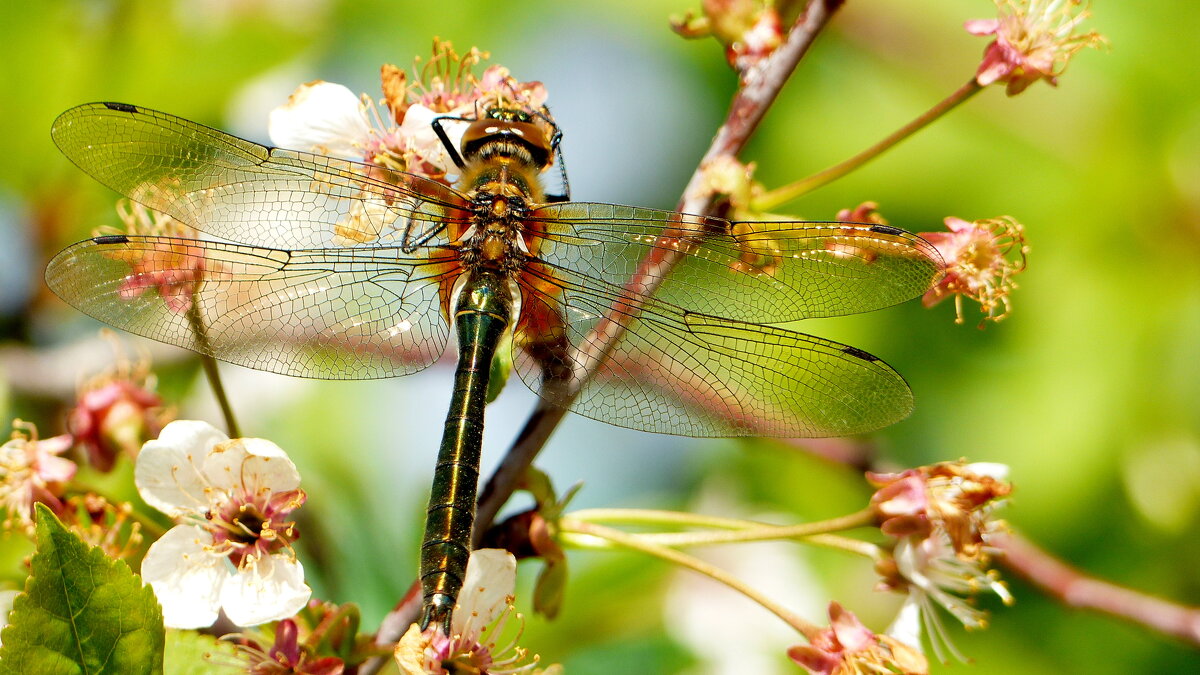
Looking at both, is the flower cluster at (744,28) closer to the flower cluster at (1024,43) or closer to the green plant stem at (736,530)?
the flower cluster at (1024,43)

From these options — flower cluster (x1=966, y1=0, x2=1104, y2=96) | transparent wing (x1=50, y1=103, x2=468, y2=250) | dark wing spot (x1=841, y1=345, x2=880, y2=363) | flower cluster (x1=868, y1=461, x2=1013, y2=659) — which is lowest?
flower cluster (x1=868, y1=461, x2=1013, y2=659)

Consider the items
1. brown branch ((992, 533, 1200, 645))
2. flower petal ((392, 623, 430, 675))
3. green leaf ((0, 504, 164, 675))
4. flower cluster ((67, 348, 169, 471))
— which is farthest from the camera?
brown branch ((992, 533, 1200, 645))

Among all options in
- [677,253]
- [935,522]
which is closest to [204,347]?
[677,253]

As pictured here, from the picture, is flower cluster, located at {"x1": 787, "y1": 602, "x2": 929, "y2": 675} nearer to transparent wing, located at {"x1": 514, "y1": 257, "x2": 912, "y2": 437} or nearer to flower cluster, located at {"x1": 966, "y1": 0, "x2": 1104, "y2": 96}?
transparent wing, located at {"x1": 514, "y1": 257, "x2": 912, "y2": 437}

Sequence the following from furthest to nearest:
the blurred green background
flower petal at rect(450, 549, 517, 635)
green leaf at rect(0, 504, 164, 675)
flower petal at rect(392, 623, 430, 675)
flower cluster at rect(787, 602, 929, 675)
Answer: the blurred green background
flower cluster at rect(787, 602, 929, 675)
flower petal at rect(450, 549, 517, 635)
flower petal at rect(392, 623, 430, 675)
green leaf at rect(0, 504, 164, 675)

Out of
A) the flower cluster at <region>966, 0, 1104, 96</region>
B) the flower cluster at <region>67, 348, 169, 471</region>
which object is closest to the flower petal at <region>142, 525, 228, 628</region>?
the flower cluster at <region>67, 348, 169, 471</region>

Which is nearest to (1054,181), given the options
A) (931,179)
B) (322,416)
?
(931,179)

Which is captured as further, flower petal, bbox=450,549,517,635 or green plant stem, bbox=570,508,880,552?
green plant stem, bbox=570,508,880,552

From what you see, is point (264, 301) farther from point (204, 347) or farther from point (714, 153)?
point (714, 153)

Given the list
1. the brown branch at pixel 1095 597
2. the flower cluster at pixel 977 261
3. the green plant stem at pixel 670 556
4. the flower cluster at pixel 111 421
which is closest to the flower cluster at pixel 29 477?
the flower cluster at pixel 111 421
